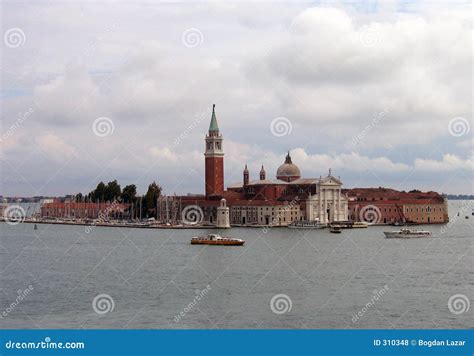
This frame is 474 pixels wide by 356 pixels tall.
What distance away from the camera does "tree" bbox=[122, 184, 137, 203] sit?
43.3 meters

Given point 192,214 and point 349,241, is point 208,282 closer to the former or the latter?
point 349,241

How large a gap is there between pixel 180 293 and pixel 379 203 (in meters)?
29.3

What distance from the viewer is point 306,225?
1409 inches

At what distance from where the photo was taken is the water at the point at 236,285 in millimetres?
9891

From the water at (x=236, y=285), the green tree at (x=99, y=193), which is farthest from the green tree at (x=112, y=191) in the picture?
the water at (x=236, y=285)

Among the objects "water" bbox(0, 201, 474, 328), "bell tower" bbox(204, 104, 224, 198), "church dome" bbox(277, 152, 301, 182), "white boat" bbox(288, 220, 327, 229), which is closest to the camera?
"water" bbox(0, 201, 474, 328)

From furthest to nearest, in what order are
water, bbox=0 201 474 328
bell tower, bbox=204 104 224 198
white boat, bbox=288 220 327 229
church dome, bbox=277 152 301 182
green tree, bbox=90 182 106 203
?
green tree, bbox=90 182 106 203
church dome, bbox=277 152 301 182
bell tower, bbox=204 104 224 198
white boat, bbox=288 220 327 229
water, bbox=0 201 474 328

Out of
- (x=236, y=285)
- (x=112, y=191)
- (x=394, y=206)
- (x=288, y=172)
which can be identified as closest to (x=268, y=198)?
(x=288, y=172)

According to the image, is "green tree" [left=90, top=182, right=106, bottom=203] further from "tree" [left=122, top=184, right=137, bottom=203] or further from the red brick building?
the red brick building

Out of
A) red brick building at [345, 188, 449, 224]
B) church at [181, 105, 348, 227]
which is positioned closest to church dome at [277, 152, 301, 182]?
church at [181, 105, 348, 227]

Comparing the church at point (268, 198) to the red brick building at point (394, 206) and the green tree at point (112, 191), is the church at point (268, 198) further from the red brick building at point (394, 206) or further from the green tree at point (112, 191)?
the green tree at point (112, 191)

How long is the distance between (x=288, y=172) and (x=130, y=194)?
9.05 metres

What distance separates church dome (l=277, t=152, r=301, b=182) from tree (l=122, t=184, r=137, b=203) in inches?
325

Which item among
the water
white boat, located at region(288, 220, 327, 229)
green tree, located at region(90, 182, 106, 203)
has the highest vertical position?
green tree, located at region(90, 182, 106, 203)
